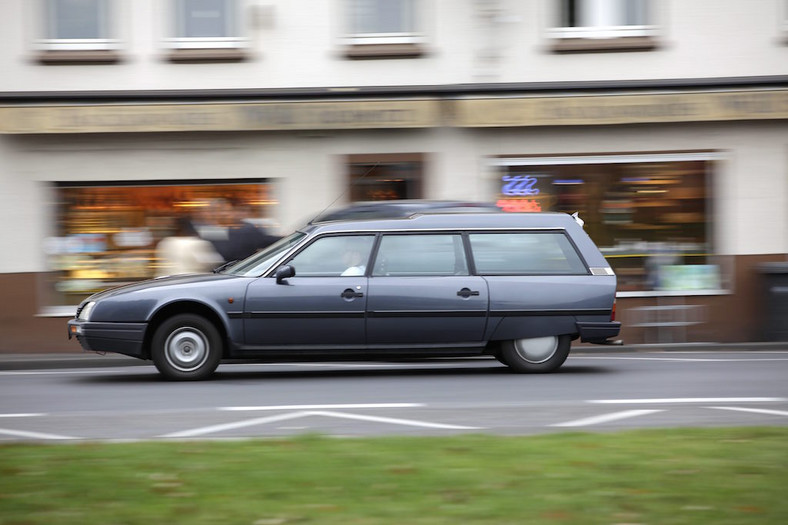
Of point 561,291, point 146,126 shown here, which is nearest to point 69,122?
point 146,126

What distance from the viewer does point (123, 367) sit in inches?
516

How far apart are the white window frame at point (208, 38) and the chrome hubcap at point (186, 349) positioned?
6.89 m

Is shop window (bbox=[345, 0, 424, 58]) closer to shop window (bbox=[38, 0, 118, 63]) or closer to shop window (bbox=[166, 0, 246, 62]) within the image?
shop window (bbox=[166, 0, 246, 62])

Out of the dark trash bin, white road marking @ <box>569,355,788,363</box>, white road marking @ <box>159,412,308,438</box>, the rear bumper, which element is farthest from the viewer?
the dark trash bin

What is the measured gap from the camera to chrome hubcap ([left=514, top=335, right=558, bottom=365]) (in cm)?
1076

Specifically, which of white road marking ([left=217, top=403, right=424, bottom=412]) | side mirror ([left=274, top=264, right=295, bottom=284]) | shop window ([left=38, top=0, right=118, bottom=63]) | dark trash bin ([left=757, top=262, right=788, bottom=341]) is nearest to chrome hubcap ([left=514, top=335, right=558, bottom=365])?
side mirror ([left=274, top=264, right=295, bottom=284])

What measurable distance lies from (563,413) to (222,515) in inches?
157

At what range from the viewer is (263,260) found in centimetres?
1069

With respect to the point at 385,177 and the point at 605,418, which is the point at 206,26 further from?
the point at 605,418

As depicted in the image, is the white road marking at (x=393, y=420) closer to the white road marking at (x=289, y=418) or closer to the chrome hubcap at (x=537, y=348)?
the white road marking at (x=289, y=418)

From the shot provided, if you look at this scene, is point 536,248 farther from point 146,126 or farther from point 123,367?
point 146,126

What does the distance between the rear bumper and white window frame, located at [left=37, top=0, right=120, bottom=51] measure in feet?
28.9

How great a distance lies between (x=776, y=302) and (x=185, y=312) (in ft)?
28.3

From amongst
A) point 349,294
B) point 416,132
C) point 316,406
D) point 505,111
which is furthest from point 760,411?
point 416,132
